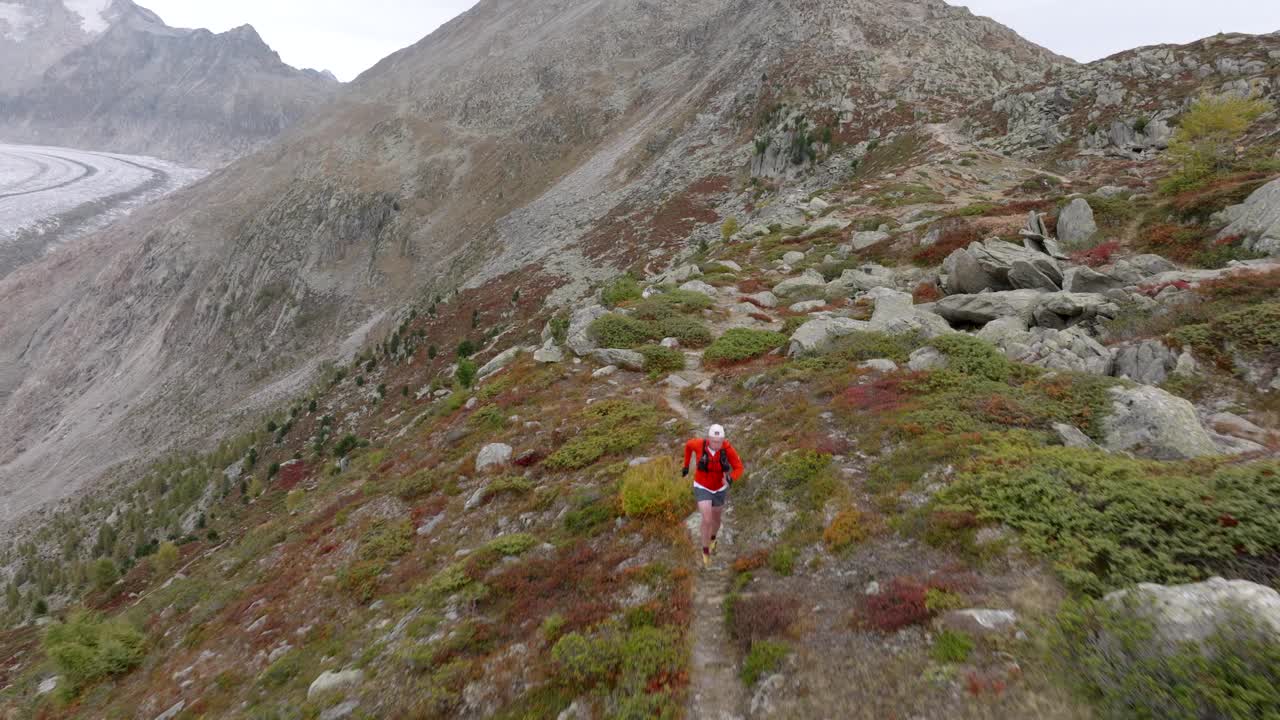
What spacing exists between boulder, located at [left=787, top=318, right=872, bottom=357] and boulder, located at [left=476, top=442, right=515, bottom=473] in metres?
9.86

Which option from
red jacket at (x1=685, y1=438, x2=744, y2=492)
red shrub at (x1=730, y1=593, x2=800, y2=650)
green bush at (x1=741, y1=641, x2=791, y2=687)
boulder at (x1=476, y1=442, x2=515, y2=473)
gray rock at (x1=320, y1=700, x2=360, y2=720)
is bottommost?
boulder at (x1=476, y1=442, x2=515, y2=473)

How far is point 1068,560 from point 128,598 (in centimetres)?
3698

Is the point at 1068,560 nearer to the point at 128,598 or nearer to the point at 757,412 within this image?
the point at 757,412

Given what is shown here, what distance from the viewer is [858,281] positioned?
27.4 m

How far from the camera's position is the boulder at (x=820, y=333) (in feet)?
58.7

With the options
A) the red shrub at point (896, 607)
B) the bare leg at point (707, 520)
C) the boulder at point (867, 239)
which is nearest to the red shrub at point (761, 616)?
the red shrub at point (896, 607)

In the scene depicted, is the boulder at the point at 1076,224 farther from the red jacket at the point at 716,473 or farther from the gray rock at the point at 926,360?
the red jacket at the point at 716,473

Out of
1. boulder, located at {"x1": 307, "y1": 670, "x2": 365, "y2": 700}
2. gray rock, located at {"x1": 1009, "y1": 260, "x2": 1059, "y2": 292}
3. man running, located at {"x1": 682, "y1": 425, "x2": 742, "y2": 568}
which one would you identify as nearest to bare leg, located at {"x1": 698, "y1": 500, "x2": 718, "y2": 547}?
man running, located at {"x1": 682, "y1": 425, "x2": 742, "y2": 568}

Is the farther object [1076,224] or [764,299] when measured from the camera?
[764,299]

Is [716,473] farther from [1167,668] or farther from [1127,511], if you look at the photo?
[1167,668]

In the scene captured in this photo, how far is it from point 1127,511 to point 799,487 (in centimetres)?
492

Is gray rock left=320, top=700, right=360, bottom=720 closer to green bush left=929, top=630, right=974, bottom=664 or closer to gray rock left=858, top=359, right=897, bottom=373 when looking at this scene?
green bush left=929, top=630, right=974, bottom=664

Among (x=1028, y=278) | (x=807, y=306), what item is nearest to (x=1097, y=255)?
(x=1028, y=278)

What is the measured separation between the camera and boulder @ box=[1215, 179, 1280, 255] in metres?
18.8
